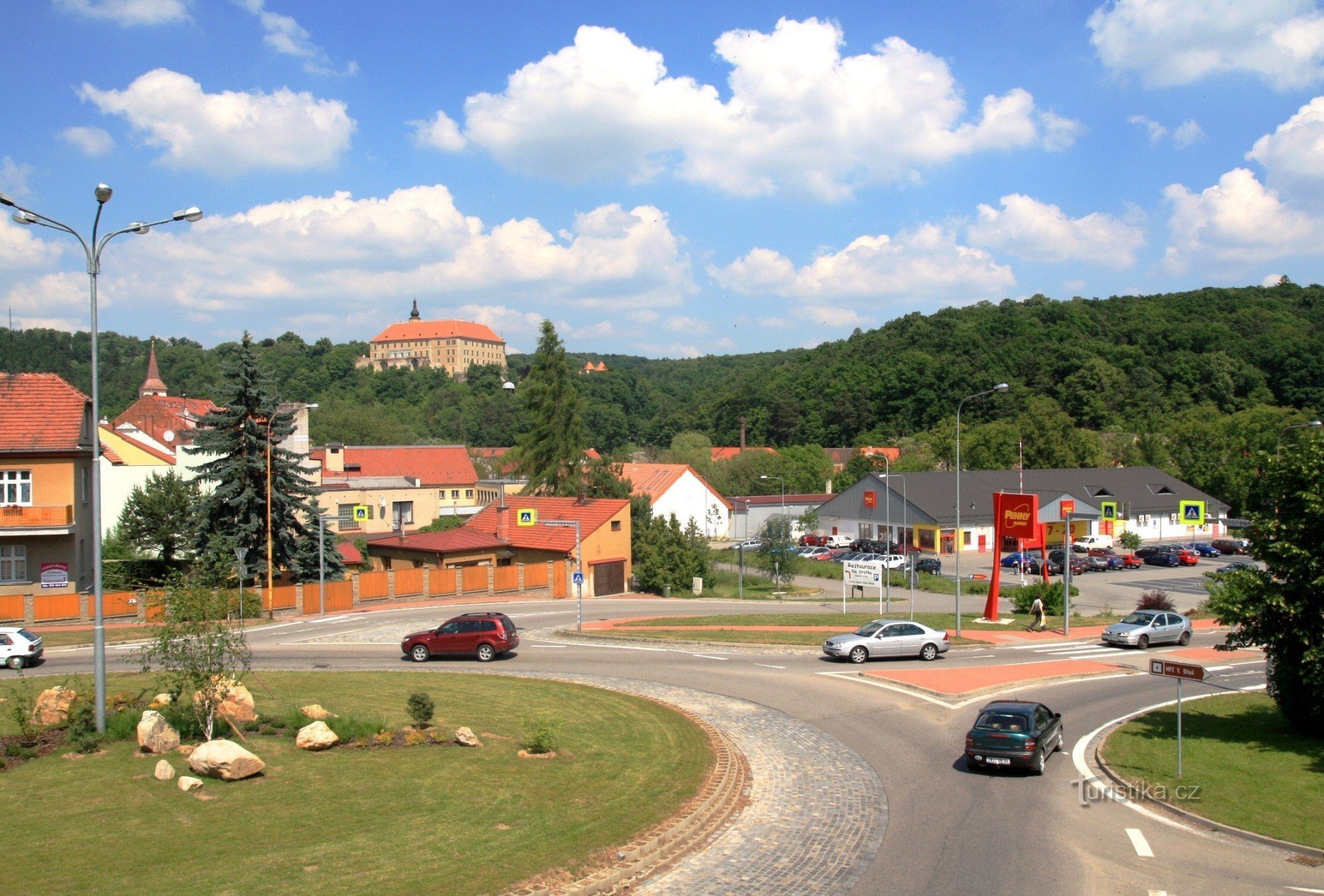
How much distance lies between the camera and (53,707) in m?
16.3

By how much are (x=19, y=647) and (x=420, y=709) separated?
719 inches

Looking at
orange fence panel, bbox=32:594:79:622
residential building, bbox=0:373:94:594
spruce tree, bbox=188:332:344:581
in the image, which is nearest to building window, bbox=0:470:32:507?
residential building, bbox=0:373:94:594

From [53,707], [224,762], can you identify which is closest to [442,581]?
[53,707]

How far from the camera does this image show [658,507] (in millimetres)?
81688

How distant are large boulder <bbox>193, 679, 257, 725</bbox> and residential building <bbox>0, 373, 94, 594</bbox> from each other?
27.2 metres

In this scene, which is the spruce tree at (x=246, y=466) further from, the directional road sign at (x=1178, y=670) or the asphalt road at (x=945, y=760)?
the directional road sign at (x=1178, y=670)

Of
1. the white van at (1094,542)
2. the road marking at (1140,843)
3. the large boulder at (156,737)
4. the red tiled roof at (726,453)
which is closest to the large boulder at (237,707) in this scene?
the large boulder at (156,737)

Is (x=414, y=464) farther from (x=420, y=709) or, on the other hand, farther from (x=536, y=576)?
(x=420, y=709)

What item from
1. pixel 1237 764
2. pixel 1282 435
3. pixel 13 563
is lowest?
pixel 1237 764

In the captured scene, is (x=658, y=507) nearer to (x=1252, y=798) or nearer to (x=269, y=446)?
(x=269, y=446)

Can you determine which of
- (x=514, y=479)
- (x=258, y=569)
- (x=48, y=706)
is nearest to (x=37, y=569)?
(x=258, y=569)

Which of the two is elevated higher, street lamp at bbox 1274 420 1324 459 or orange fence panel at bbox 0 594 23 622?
street lamp at bbox 1274 420 1324 459

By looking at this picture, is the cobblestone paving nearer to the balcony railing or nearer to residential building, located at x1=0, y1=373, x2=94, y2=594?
the balcony railing

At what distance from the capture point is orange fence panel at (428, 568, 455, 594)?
46594mm
